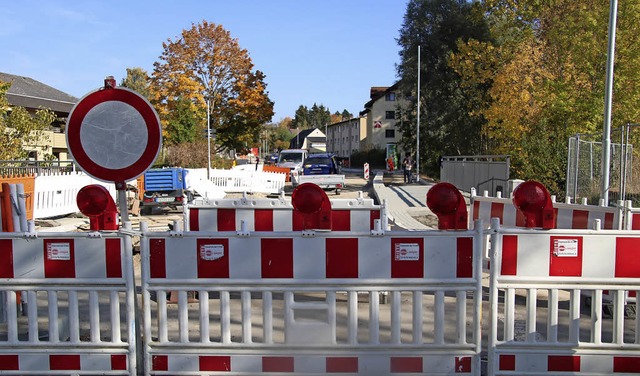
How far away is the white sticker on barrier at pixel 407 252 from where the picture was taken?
4.39 m

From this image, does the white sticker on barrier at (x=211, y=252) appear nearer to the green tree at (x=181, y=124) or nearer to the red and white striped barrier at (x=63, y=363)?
the red and white striped barrier at (x=63, y=363)

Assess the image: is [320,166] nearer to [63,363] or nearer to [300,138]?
[63,363]

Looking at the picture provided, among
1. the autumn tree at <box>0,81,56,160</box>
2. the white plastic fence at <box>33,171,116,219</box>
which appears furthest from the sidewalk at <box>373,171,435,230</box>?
the autumn tree at <box>0,81,56,160</box>

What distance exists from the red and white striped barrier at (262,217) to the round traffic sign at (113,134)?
3266 millimetres

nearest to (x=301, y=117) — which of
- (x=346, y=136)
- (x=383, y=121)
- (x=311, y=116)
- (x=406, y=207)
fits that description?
(x=311, y=116)

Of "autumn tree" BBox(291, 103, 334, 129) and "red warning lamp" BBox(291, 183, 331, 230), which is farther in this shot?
"autumn tree" BBox(291, 103, 334, 129)

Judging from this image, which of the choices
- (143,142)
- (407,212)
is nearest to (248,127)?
(407,212)

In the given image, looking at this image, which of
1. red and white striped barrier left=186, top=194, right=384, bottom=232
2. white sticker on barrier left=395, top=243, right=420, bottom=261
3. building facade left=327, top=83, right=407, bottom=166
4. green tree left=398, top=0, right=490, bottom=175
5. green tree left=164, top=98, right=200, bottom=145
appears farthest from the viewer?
building facade left=327, top=83, right=407, bottom=166

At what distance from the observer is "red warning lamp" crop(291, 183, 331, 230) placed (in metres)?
4.48

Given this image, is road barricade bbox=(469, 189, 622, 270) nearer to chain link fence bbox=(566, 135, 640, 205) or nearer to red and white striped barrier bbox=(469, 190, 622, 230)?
red and white striped barrier bbox=(469, 190, 622, 230)

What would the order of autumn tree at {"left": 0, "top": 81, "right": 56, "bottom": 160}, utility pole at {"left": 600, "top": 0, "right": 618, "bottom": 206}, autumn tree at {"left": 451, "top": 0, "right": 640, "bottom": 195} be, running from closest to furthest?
1. utility pole at {"left": 600, "top": 0, "right": 618, "bottom": 206}
2. autumn tree at {"left": 451, "top": 0, "right": 640, "bottom": 195}
3. autumn tree at {"left": 0, "top": 81, "right": 56, "bottom": 160}

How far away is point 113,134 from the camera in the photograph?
15.1 feet

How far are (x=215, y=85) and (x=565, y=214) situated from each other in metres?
39.5

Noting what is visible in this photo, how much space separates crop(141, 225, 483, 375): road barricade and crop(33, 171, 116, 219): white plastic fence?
40.6ft
